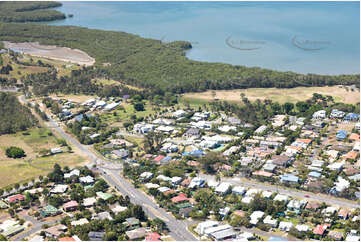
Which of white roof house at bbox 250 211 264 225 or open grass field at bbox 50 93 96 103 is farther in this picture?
open grass field at bbox 50 93 96 103

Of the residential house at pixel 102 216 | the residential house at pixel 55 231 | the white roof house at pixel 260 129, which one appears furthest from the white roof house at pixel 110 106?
the residential house at pixel 55 231

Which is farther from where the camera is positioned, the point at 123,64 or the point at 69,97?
the point at 123,64

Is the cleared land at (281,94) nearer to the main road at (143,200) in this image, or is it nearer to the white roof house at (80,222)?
the main road at (143,200)

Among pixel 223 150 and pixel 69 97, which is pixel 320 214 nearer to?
pixel 223 150

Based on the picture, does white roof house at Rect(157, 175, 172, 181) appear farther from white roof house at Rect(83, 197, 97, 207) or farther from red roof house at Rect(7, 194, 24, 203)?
red roof house at Rect(7, 194, 24, 203)

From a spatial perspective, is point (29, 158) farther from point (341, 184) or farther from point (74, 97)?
point (341, 184)

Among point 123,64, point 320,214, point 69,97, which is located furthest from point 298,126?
point 123,64

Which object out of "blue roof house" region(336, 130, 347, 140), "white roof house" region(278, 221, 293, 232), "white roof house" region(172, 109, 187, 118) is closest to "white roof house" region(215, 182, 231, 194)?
"white roof house" region(278, 221, 293, 232)
